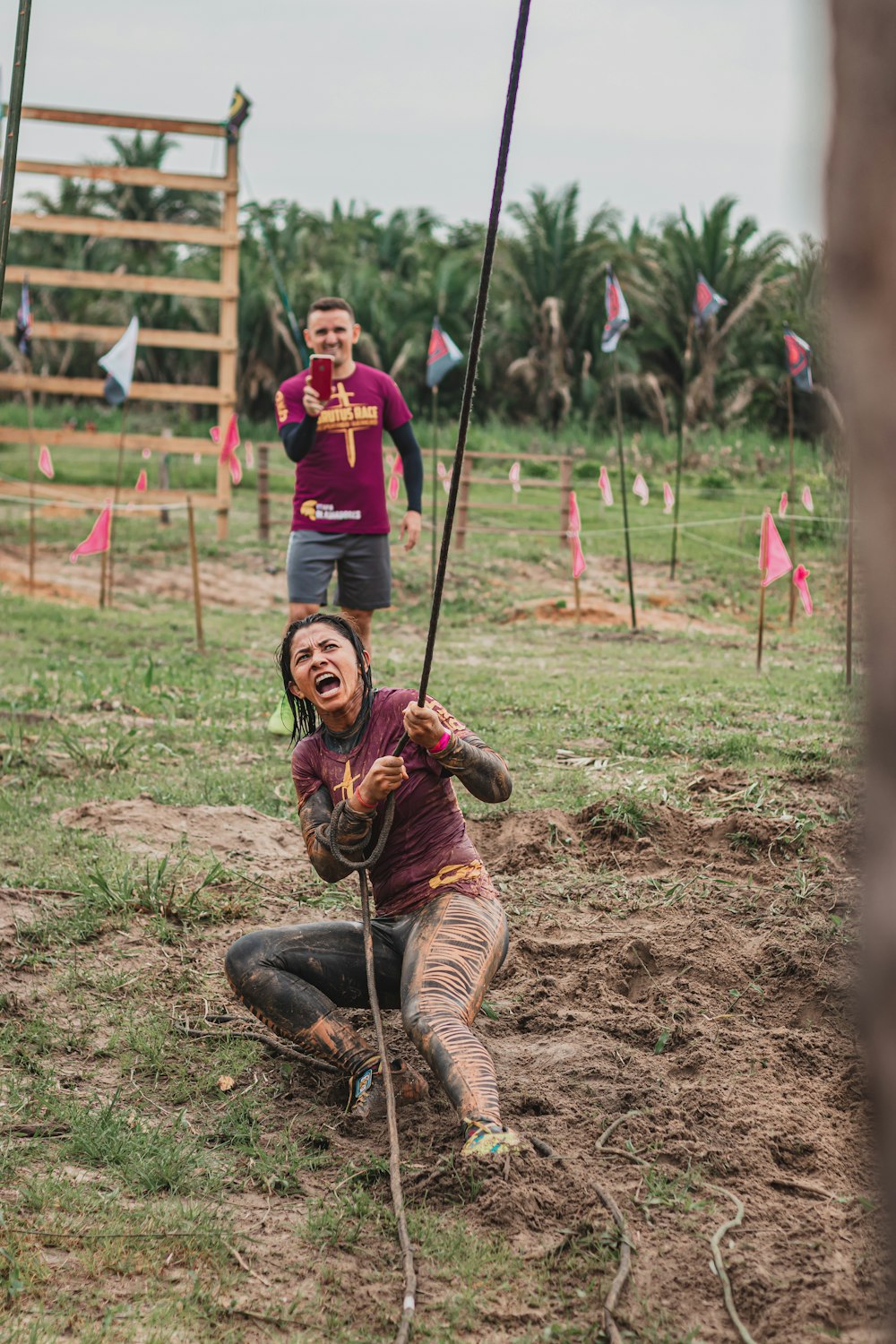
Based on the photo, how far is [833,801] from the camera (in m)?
4.88

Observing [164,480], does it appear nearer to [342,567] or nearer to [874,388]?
[342,567]

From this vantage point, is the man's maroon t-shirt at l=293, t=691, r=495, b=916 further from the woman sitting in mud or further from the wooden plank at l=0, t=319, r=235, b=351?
the wooden plank at l=0, t=319, r=235, b=351

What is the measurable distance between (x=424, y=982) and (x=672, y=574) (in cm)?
1310

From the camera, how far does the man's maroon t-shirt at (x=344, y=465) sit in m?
6.05

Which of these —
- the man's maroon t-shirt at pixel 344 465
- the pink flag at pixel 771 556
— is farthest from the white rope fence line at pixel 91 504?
the pink flag at pixel 771 556

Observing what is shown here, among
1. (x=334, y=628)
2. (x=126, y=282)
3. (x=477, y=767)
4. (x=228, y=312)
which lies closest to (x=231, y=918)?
(x=334, y=628)

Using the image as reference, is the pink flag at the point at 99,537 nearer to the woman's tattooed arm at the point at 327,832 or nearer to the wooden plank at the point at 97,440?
the wooden plank at the point at 97,440

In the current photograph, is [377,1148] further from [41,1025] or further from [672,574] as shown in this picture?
[672,574]

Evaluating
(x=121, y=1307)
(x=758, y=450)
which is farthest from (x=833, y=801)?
(x=758, y=450)

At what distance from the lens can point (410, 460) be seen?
6289 millimetres

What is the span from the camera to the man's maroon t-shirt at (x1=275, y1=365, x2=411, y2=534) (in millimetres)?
6055

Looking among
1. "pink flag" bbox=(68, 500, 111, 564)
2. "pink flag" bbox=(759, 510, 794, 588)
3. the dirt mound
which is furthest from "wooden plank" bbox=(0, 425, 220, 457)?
the dirt mound

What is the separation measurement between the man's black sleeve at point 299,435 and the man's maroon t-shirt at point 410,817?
2926mm

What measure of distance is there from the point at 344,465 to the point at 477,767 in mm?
3325
